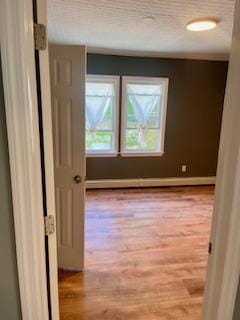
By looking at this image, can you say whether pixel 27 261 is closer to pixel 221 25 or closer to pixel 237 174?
pixel 237 174

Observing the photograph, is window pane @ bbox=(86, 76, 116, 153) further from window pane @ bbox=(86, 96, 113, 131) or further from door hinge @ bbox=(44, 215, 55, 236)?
door hinge @ bbox=(44, 215, 55, 236)

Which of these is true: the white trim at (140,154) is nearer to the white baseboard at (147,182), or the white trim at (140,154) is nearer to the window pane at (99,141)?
the window pane at (99,141)

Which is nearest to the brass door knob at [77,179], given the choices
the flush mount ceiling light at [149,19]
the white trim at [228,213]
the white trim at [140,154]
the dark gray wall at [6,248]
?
the dark gray wall at [6,248]

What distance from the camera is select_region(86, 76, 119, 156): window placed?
15.1 feet

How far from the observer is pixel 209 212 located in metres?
4.01

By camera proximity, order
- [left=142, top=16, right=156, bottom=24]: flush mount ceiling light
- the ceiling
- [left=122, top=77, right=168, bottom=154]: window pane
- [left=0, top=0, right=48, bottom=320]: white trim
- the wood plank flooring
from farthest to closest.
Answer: [left=122, top=77, right=168, bottom=154]: window pane < [left=142, top=16, right=156, bottom=24]: flush mount ceiling light < the ceiling < the wood plank flooring < [left=0, top=0, right=48, bottom=320]: white trim

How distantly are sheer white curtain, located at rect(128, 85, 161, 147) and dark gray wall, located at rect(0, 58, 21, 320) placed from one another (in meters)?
3.96

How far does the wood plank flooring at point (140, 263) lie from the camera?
2068 mm

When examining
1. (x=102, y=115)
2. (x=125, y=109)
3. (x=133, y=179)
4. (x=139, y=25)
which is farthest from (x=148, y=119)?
(x=139, y=25)

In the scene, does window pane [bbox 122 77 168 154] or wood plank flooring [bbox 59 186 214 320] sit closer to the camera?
wood plank flooring [bbox 59 186 214 320]

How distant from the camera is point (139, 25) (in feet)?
9.37

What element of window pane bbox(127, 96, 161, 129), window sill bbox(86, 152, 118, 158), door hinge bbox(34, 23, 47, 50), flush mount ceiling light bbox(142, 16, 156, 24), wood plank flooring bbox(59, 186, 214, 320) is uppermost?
flush mount ceiling light bbox(142, 16, 156, 24)

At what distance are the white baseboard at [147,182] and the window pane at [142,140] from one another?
629mm

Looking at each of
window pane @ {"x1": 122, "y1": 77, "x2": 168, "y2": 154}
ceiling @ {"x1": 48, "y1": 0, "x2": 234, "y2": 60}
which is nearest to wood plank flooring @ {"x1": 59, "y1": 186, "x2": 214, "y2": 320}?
window pane @ {"x1": 122, "y1": 77, "x2": 168, "y2": 154}
